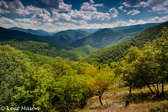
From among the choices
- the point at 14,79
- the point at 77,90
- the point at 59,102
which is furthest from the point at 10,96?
the point at 59,102

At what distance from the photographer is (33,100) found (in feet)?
63.1

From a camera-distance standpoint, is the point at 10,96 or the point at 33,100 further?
the point at 33,100

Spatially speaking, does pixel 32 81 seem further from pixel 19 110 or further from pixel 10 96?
pixel 19 110

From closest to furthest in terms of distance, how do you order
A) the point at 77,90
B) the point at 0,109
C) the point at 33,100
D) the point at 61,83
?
the point at 0,109
the point at 33,100
the point at 61,83
the point at 77,90

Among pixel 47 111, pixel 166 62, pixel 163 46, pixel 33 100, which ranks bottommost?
pixel 47 111

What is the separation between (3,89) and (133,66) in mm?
25753

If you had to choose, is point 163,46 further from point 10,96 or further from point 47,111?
point 47,111

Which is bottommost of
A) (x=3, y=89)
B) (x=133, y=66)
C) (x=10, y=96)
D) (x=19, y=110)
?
(x=19, y=110)

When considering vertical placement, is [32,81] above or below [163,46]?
below

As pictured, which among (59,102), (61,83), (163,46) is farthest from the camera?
(59,102)

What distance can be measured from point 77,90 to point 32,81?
10928 mm

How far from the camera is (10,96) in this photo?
644 inches

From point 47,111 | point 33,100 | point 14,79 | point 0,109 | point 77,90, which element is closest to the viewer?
point 0,109

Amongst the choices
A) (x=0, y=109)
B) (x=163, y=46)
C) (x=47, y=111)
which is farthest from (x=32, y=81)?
(x=163, y=46)
